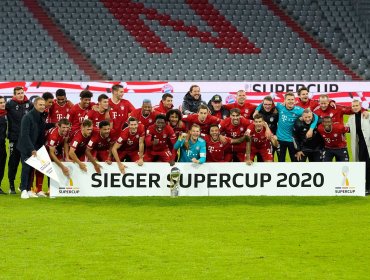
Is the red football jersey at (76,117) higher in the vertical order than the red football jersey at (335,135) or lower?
higher

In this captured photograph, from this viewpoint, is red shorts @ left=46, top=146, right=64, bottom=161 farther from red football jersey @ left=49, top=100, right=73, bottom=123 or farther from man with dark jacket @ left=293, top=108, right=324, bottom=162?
man with dark jacket @ left=293, top=108, right=324, bottom=162

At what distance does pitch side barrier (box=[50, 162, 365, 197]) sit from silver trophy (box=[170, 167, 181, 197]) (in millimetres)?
75

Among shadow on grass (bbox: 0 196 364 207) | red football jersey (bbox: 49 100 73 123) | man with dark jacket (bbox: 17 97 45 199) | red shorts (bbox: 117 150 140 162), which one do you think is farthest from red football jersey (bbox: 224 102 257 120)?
man with dark jacket (bbox: 17 97 45 199)

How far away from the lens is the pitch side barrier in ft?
49.9

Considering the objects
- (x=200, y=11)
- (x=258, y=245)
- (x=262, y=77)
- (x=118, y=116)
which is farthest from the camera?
(x=200, y=11)

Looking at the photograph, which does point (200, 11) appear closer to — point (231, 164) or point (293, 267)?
point (231, 164)

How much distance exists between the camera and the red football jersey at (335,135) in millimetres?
15844

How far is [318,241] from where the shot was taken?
37.3 ft

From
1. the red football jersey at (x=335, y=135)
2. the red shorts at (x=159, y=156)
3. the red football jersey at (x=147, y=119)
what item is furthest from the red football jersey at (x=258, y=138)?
the red football jersey at (x=147, y=119)

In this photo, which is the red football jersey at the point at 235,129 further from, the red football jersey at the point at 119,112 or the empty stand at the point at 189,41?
the empty stand at the point at 189,41

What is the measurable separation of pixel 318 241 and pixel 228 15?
2492 centimetres

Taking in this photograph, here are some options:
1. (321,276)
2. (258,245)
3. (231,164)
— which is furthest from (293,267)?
(231,164)

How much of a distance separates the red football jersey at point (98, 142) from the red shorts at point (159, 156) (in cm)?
62

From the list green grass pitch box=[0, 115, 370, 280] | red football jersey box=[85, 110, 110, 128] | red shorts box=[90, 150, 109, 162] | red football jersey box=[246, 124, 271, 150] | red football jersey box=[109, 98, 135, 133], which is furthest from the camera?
red football jersey box=[109, 98, 135, 133]
